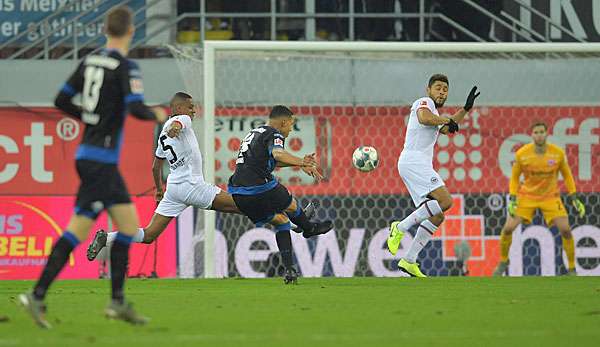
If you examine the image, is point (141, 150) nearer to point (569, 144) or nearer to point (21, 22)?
point (21, 22)

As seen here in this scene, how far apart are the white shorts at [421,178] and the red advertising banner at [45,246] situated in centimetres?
451

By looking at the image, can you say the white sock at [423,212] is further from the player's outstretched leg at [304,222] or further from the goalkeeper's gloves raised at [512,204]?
the goalkeeper's gloves raised at [512,204]

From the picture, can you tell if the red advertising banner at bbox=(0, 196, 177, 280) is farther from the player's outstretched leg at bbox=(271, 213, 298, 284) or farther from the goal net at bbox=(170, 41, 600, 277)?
the player's outstretched leg at bbox=(271, 213, 298, 284)

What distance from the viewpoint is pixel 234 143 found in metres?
16.7

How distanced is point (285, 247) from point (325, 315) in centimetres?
398

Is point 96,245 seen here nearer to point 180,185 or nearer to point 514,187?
point 180,185

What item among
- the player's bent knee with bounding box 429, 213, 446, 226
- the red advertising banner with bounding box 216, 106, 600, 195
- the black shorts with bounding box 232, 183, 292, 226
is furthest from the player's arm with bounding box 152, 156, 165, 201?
the red advertising banner with bounding box 216, 106, 600, 195

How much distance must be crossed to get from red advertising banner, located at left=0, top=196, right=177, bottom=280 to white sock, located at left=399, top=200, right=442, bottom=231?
4.42m

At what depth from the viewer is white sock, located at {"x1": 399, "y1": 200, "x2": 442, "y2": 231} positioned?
42.1 ft

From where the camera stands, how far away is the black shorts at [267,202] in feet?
39.6

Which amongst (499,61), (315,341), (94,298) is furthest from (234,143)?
(315,341)

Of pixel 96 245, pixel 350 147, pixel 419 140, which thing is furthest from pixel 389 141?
pixel 96 245

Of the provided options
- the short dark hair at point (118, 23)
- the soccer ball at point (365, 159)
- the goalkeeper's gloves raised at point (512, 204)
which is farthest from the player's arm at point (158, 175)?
the short dark hair at point (118, 23)

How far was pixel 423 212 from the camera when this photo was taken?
12.9m
